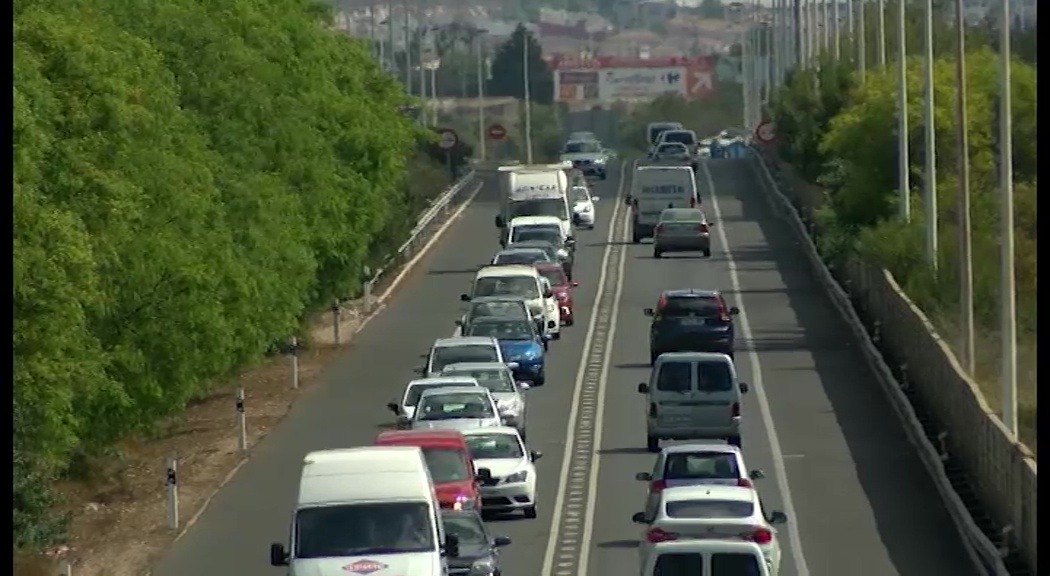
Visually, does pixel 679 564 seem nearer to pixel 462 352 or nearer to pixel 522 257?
pixel 462 352

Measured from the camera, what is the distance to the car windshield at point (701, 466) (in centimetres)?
3388

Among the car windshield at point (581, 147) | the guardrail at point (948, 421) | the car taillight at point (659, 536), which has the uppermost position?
the car taillight at point (659, 536)

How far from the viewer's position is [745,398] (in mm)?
49906

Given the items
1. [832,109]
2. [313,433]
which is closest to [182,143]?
[313,433]

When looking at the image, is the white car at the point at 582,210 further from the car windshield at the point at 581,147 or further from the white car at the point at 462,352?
the white car at the point at 462,352

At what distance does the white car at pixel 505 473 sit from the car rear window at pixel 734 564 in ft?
34.2

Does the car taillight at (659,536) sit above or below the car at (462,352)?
above

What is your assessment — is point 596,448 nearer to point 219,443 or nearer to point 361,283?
point 219,443

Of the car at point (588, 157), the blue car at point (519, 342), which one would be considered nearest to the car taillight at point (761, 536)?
the blue car at point (519, 342)

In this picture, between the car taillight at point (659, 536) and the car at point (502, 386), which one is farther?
the car at point (502, 386)

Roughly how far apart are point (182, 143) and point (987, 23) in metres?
74.1

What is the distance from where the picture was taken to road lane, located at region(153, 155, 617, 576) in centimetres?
3478

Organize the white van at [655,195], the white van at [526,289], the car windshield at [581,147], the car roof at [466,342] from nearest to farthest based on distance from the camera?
the car roof at [466,342] → the white van at [526,289] → the white van at [655,195] → the car windshield at [581,147]

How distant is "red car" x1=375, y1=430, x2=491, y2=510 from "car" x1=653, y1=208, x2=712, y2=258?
4157cm
